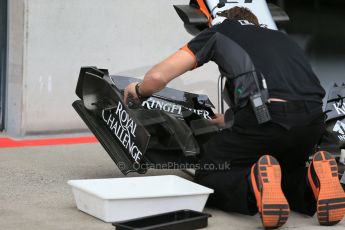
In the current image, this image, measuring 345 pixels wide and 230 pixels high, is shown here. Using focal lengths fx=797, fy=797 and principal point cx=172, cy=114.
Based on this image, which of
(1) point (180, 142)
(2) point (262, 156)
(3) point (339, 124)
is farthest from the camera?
(3) point (339, 124)

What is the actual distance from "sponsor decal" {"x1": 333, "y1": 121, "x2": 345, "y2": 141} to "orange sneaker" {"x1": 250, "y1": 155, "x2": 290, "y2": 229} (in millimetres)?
1293

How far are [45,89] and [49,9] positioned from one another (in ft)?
2.22

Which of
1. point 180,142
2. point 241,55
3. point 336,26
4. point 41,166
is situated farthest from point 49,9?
point 336,26

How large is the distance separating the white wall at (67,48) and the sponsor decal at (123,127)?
1977 mm

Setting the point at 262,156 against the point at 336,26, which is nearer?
the point at 262,156

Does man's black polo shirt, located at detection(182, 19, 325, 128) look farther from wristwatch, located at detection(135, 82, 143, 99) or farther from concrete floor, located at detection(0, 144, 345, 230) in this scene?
concrete floor, located at detection(0, 144, 345, 230)

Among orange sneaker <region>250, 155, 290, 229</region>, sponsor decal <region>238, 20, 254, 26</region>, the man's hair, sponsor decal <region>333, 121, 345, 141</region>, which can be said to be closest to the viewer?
orange sneaker <region>250, 155, 290, 229</region>

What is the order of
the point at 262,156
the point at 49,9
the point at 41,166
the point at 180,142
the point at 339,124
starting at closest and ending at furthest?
the point at 262,156 → the point at 180,142 → the point at 339,124 → the point at 41,166 → the point at 49,9

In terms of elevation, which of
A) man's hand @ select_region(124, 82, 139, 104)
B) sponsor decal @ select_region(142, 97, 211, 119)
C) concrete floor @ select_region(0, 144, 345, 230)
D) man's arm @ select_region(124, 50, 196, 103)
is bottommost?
concrete floor @ select_region(0, 144, 345, 230)

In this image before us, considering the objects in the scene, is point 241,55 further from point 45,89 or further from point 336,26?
point 336,26

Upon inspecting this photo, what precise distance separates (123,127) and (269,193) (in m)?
1.13

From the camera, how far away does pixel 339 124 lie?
5285 millimetres

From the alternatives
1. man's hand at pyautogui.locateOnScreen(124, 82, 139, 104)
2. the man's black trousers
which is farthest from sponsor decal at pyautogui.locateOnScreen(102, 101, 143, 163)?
the man's black trousers

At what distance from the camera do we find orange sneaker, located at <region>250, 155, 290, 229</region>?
3977mm
